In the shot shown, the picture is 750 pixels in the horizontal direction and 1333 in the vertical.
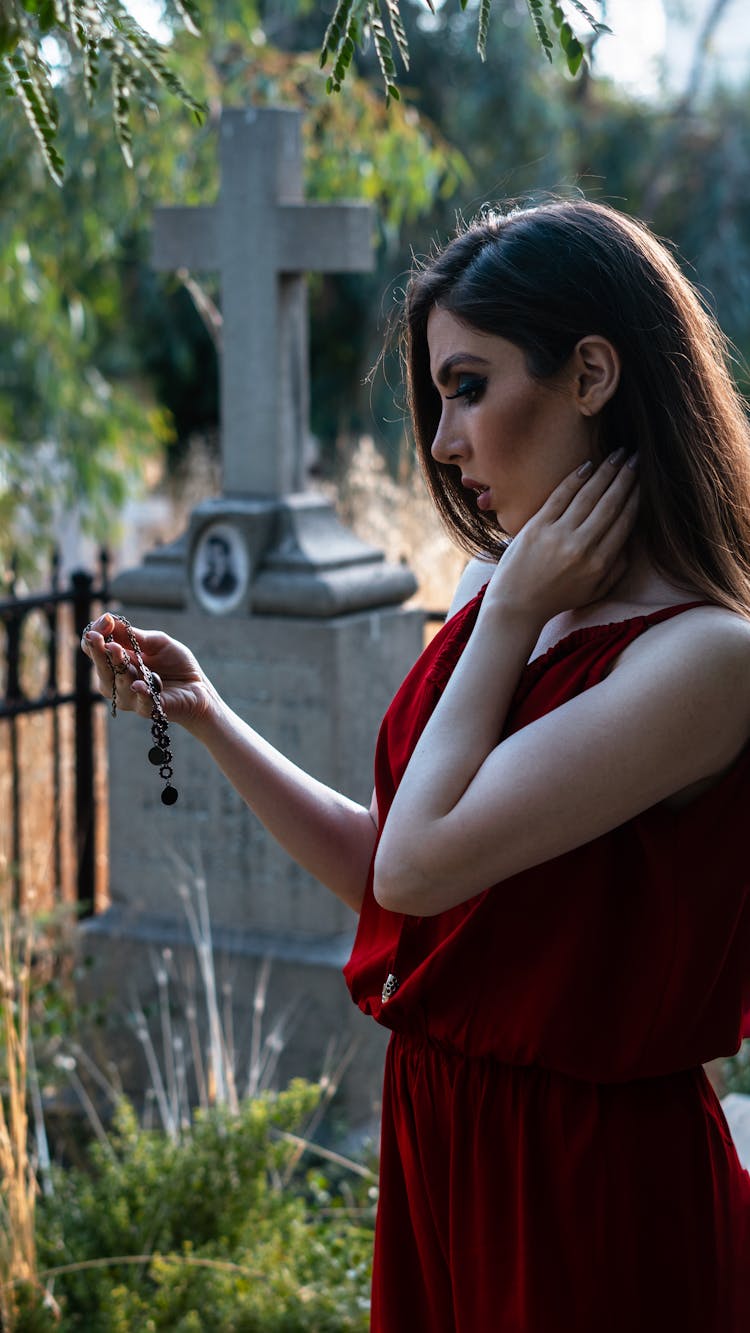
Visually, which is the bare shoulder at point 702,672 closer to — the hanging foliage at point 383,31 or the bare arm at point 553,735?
the bare arm at point 553,735

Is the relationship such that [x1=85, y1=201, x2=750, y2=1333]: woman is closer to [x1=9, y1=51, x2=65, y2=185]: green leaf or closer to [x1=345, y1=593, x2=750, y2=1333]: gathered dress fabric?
[x1=345, y1=593, x2=750, y2=1333]: gathered dress fabric

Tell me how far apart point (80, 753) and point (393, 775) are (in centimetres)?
382

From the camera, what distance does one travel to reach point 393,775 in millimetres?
1728

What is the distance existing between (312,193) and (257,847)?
4224mm

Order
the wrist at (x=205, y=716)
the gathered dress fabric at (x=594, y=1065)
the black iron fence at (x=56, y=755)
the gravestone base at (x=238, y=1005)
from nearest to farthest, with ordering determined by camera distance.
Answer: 1. the gathered dress fabric at (x=594, y=1065)
2. the wrist at (x=205, y=716)
3. the gravestone base at (x=238, y=1005)
4. the black iron fence at (x=56, y=755)

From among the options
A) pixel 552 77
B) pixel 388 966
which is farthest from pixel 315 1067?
pixel 552 77

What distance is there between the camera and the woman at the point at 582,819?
1435 mm

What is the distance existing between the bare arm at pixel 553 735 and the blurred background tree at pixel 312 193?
427 cm

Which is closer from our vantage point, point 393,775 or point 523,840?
point 523,840

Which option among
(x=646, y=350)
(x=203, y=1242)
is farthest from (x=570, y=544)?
(x=203, y=1242)

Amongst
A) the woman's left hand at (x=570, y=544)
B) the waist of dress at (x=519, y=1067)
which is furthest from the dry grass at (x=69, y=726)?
the woman's left hand at (x=570, y=544)

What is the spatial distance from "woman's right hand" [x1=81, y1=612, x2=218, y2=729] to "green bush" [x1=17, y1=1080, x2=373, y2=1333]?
4.83ft

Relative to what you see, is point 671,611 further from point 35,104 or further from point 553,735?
point 35,104

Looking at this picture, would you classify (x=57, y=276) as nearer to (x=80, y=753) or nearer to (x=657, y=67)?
(x=80, y=753)
